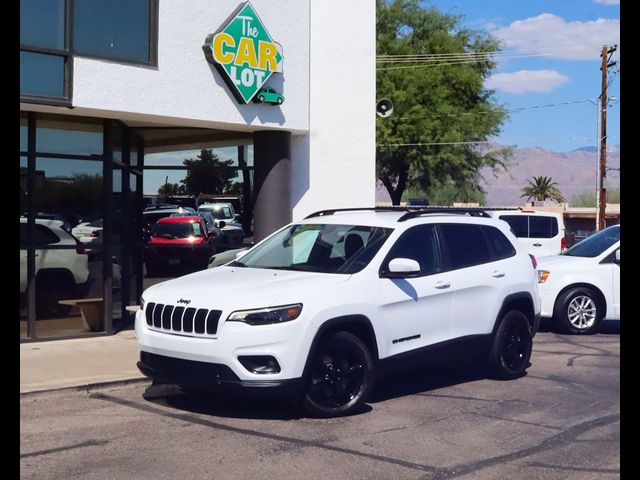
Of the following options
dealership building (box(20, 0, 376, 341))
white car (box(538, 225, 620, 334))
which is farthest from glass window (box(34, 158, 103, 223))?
white car (box(538, 225, 620, 334))

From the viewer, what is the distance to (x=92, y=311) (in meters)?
12.7

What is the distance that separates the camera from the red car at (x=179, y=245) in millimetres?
15813

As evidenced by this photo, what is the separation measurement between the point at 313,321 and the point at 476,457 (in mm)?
1798

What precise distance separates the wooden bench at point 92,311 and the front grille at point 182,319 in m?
4.39

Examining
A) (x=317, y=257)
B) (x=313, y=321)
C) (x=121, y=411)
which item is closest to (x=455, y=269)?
(x=317, y=257)

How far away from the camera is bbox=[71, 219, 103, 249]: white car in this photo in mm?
12398

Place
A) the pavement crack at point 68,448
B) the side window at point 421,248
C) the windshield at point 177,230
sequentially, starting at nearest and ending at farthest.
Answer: the pavement crack at point 68,448, the side window at point 421,248, the windshield at point 177,230

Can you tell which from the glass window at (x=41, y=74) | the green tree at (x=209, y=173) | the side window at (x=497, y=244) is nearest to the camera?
the side window at (x=497, y=244)

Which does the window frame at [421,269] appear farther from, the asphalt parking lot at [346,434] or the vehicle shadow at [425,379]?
the asphalt parking lot at [346,434]

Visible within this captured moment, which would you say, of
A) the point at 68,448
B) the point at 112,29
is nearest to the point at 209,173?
the point at 112,29

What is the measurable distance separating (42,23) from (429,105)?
31.6 metres

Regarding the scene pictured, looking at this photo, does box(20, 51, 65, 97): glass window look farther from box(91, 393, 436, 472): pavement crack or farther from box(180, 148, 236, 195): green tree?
box(91, 393, 436, 472): pavement crack

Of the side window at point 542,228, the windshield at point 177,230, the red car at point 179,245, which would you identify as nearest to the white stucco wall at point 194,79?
the red car at point 179,245

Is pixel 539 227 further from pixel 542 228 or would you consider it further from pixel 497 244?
pixel 497 244
